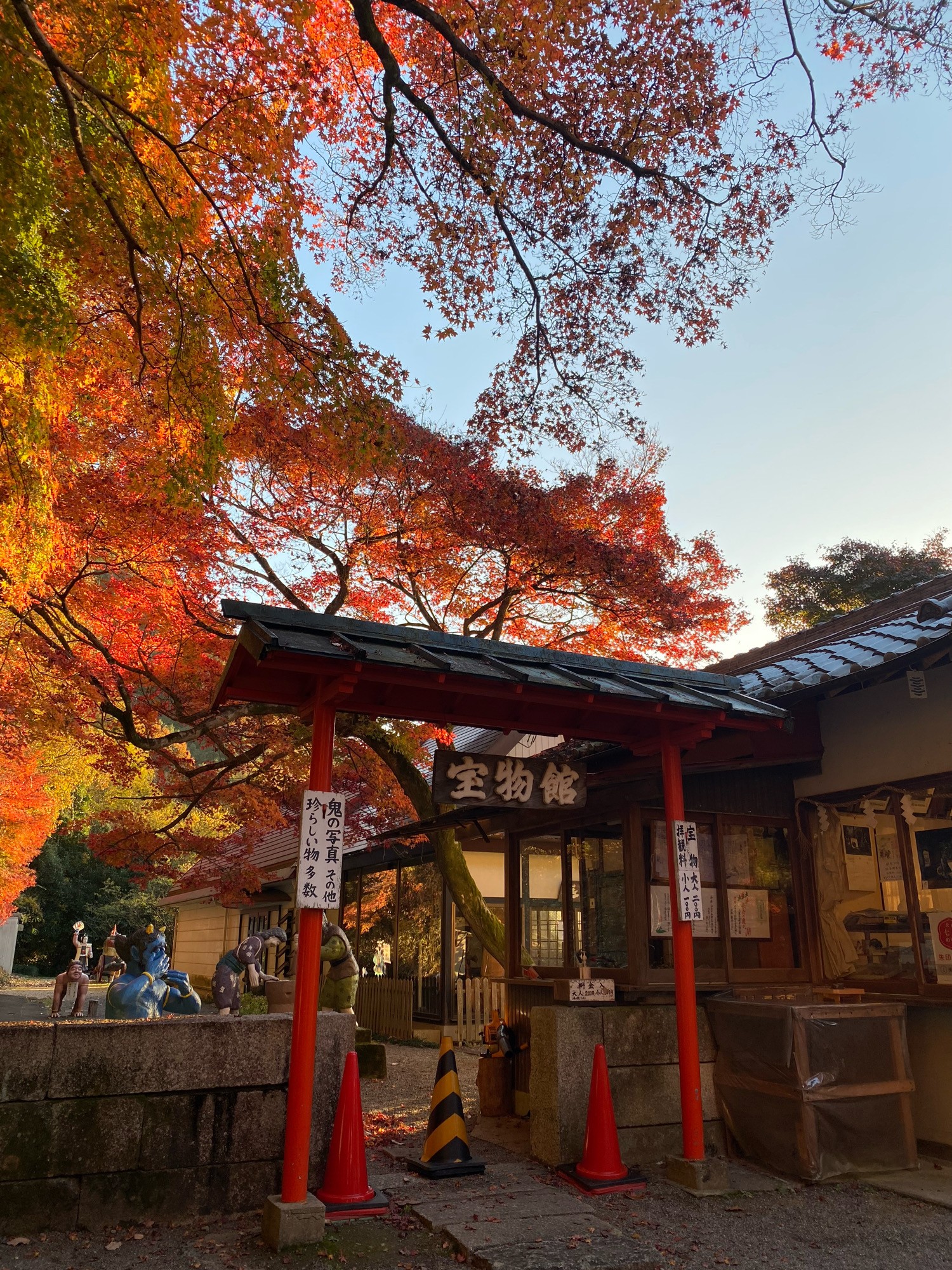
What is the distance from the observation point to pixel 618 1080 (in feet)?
22.7

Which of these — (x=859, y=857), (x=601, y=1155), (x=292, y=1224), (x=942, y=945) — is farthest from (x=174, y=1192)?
(x=859, y=857)

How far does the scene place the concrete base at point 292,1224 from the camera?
4973 millimetres

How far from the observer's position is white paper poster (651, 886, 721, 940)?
25.1 feet

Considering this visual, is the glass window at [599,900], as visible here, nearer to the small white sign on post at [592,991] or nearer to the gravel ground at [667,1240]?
the small white sign on post at [592,991]

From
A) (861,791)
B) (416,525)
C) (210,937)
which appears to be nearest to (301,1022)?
(861,791)

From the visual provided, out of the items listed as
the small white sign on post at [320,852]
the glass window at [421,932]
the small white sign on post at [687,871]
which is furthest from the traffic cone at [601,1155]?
the glass window at [421,932]

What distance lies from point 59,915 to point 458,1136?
122 ft

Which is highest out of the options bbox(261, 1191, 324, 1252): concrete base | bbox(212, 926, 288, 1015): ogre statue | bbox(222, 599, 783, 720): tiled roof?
bbox(222, 599, 783, 720): tiled roof

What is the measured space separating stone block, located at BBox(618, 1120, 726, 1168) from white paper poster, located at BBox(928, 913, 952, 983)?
7.63 ft

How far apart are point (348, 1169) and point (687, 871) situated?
335 centimetres

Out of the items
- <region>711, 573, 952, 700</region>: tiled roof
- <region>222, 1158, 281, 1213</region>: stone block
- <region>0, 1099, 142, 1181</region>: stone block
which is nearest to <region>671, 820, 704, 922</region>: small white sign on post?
<region>711, 573, 952, 700</region>: tiled roof

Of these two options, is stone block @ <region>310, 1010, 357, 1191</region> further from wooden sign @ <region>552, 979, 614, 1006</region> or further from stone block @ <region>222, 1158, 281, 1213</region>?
wooden sign @ <region>552, 979, 614, 1006</region>

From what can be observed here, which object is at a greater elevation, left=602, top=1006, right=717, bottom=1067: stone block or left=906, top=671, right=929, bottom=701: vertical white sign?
left=906, top=671, right=929, bottom=701: vertical white sign

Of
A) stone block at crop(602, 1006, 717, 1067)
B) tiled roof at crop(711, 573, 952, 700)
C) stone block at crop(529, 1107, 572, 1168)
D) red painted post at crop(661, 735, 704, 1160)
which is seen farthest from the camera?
stone block at crop(602, 1006, 717, 1067)
